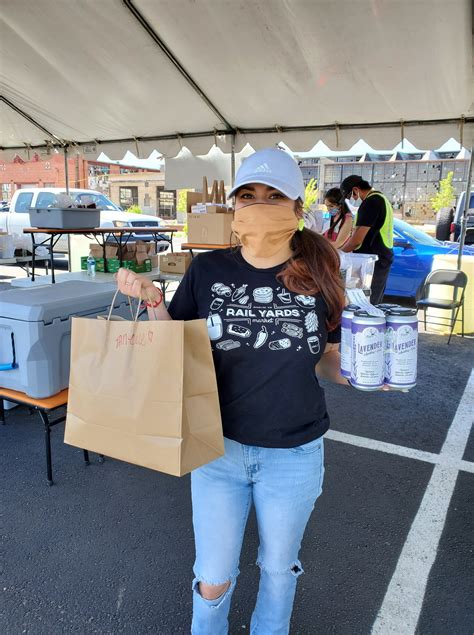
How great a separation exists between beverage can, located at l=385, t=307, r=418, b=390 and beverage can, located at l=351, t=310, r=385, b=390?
0.12ft

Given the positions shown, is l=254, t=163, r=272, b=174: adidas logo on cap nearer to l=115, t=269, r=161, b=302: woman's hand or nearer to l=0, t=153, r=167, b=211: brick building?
l=115, t=269, r=161, b=302: woman's hand

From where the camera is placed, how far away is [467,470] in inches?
126

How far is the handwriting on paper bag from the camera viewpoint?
A: 4.18ft

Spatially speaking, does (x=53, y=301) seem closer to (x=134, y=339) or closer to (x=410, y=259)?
(x=134, y=339)

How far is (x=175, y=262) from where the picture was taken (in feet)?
22.3

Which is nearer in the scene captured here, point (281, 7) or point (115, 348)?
point (115, 348)

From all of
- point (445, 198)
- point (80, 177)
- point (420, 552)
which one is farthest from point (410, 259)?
point (80, 177)

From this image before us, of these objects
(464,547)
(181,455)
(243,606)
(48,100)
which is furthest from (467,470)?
(48,100)

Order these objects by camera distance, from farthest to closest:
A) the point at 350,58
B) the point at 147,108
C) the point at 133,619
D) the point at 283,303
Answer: the point at 147,108 < the point at 350,58 < the point at 133,619 < the point at 283,303

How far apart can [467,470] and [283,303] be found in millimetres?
2541

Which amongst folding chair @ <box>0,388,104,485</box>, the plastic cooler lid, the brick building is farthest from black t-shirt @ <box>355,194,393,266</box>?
the brick building

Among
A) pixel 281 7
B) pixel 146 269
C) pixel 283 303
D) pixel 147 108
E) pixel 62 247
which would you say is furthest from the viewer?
pixel 62 247

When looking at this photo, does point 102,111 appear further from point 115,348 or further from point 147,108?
point 115,348

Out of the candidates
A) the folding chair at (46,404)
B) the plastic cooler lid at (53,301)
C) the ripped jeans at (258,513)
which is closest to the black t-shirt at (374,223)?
the plastic cooler lid at (53,301)
